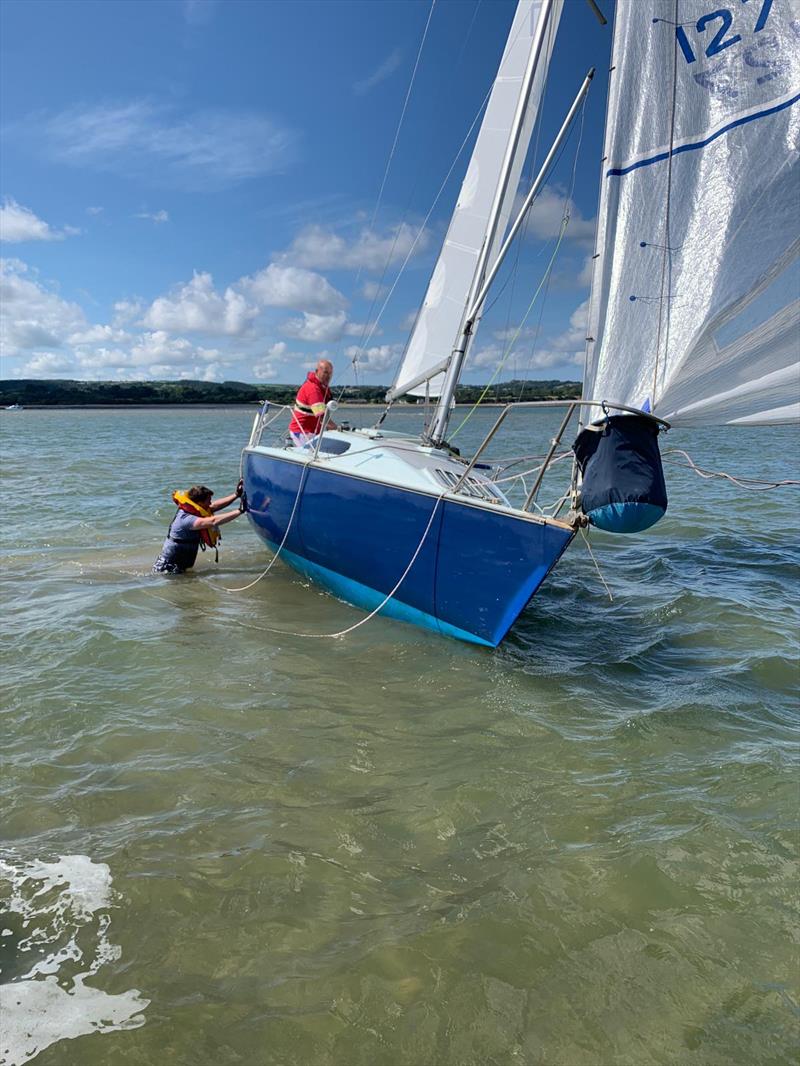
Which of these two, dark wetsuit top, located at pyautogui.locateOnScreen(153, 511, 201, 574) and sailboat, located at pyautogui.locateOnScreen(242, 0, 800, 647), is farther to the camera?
dark wetsuit top, located at pyautogui.locateOnScreen(153, 511, 201, 574)

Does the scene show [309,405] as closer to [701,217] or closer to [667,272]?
[667,272]

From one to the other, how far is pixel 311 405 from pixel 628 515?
536 cm

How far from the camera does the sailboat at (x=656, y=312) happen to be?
5055 mm

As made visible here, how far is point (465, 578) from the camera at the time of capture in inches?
243

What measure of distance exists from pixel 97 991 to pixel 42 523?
11.8 metres

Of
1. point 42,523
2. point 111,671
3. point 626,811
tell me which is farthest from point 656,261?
point 42,523

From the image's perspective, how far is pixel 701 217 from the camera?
5.33 metres

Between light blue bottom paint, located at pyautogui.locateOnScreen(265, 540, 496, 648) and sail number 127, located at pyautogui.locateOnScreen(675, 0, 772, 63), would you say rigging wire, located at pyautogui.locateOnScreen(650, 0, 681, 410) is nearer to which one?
sail number 127, located at pyautogui.locateOnScreen(675, 0, 772, 63)

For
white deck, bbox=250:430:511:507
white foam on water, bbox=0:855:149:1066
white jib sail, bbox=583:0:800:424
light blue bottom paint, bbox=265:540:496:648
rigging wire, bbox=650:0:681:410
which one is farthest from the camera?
white deck, bbox=250:430:511:507

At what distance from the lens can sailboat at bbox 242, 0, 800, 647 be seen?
16.6 feet

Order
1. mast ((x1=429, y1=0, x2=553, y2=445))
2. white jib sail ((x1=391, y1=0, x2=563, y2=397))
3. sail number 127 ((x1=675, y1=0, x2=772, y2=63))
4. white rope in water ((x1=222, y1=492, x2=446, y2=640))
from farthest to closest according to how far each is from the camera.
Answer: white jib sail ((x1=391, y1=0, x2=563, y2=397)), mast ((x1=429, y1=0, x2=553, y2=445)), white rope in water ((x1=222, y1=492, x2=446, y2=640)), sail number 127 ((x1=675, y1=0, x2=772, y2=63))

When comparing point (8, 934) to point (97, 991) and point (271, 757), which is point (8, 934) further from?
point (271, 757)

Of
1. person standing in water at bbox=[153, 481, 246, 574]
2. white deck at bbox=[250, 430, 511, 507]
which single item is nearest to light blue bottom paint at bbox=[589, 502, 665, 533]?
white deck at bbox=[250, 430, 511, 507]

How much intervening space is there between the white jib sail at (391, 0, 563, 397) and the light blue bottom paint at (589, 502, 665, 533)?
4732 mm
